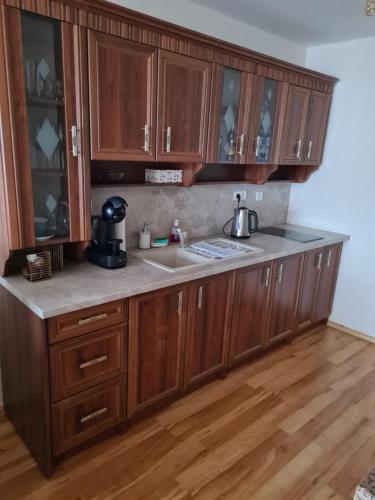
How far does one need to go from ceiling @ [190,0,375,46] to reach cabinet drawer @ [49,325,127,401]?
7.06 ft

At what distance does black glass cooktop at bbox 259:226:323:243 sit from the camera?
2.91 m

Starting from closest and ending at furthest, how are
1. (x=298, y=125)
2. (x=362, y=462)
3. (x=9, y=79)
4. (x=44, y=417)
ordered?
(x=9, y=79), (x=44, y=417), (x=362, y=462), (x=298, y=125)

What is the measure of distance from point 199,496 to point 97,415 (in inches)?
23.9

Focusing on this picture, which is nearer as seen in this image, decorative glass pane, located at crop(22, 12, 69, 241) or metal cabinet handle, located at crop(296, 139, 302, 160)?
decorative glass pane, located at crop(22, 12, 69, 241)

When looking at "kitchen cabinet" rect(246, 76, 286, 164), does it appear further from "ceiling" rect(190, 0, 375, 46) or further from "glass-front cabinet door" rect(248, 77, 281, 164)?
"ceiling" rect(190, 0, 375, 46)

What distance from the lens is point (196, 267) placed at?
209 centimetres

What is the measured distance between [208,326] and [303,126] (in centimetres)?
178

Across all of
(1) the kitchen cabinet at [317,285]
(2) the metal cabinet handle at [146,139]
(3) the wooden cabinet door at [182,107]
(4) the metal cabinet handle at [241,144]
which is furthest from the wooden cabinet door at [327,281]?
(2) the metal cabinet handle at [146,139]

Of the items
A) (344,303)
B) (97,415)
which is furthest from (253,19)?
(97,415)

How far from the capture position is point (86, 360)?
5.43 feet

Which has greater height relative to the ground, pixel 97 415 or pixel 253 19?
pixel 253 19

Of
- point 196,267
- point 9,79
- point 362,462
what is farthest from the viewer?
point 196,267

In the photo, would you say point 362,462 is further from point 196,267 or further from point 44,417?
point 44,417

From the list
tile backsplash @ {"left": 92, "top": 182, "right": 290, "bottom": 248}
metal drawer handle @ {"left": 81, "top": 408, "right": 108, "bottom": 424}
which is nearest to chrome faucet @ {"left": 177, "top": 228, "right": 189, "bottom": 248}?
tile backsplash @ {"left": 92, "top": 182, "right": 290, "bottom": 248}
